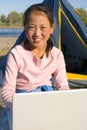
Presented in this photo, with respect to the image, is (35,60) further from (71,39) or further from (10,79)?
(71,39)

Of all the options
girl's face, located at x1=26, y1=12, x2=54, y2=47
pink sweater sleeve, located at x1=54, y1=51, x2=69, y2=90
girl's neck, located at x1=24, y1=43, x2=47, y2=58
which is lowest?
pink sweater sleeve, located at x1=54, y1=51, x2=69, y2=90

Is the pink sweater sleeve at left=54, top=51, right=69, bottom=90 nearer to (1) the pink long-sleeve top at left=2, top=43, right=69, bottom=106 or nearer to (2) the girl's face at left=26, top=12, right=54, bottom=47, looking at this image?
(1) the pink long-sleeve top at left=2, top=43, right=69, bottom=106

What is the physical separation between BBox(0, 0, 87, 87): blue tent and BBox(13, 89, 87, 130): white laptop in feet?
7.35

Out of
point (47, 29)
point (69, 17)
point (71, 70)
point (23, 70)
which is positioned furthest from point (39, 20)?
point (71, 70)

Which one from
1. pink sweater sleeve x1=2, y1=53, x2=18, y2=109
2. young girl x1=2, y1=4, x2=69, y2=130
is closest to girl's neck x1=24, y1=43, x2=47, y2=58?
young girl x1=2, y1=4, x2=69, y2=130

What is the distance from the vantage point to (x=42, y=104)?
0.82 meters

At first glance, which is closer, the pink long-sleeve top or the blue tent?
the pink long-sleeve top

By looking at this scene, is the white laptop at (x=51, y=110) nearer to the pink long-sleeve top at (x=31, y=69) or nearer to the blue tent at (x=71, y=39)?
the pink long-sleeve top at (x=31, y=69)

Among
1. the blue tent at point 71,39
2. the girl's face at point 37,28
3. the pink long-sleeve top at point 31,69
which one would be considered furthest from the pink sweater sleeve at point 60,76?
the blue tent at point 71,39

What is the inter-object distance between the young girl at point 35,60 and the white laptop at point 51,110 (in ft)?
1.35

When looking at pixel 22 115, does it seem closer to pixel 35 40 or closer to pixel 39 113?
pixel 39 113

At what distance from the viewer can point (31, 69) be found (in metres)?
1.38

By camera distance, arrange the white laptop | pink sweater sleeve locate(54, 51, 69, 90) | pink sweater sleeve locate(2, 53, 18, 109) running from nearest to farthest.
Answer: the white laptop < pink sweater sleeve locate(2, 53, 18, 109) < pink sweater sleeve locate(54, 51, 69, 90)

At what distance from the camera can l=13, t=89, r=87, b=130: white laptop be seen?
812 millimetres
